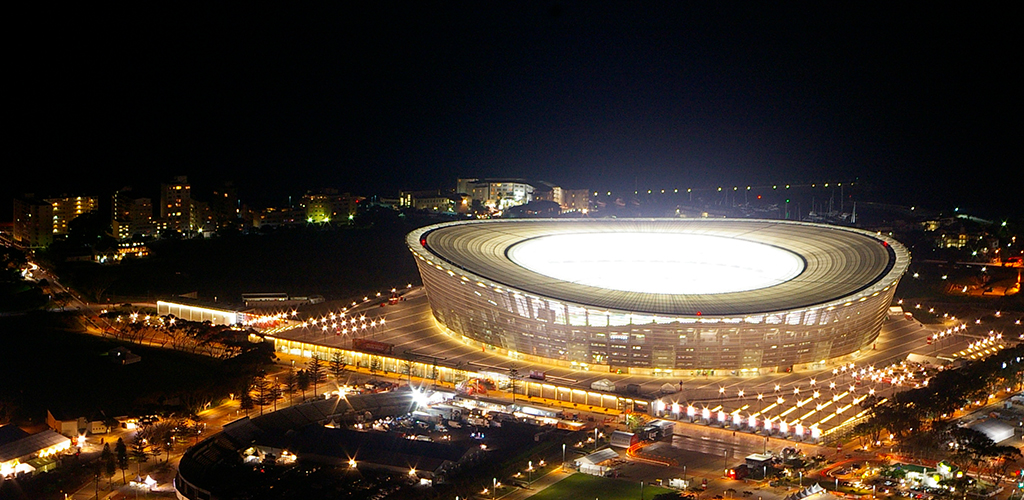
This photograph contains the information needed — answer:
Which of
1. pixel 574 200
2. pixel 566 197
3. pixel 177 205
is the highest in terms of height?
pixel 566 197

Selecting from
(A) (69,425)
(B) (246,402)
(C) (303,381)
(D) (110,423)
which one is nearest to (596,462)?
(B) (246,402)

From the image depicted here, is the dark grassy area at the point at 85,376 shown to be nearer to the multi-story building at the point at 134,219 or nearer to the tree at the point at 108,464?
the tree at the point at 108,464

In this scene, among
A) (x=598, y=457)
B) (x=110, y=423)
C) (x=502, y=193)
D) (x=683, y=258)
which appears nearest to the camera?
(x=598, y=457)

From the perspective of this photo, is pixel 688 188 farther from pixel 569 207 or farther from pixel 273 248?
pixel 273 248

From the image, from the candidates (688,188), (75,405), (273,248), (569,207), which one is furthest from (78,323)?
(688,188)

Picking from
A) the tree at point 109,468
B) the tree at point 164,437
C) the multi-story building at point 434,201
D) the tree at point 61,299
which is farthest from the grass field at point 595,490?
the multi-story building at point 434,201

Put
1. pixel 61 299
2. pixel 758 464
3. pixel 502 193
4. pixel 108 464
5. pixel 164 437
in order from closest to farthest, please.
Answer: pixel 108 464, pixel 758 464, pixel 164 437, pixel 61 299, pixel 502 193

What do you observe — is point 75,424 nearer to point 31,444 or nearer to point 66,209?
point 31,444
